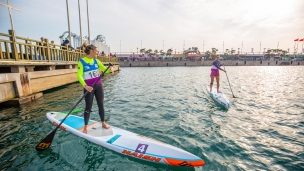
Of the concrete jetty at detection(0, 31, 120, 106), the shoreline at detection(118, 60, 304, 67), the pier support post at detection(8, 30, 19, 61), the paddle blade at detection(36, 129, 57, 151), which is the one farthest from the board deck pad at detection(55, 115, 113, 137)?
the shoreline at detection(118, 60, 304, 67)

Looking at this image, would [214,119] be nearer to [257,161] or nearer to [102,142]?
[257,161]

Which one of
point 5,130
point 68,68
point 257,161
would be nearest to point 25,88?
point 5,130

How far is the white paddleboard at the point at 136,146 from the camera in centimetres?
334

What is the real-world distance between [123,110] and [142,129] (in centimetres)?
243

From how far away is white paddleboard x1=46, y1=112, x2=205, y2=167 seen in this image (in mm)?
3340

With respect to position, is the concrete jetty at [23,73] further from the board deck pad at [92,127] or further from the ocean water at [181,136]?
the board deck pad at [92,127]

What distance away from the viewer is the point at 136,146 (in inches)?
151

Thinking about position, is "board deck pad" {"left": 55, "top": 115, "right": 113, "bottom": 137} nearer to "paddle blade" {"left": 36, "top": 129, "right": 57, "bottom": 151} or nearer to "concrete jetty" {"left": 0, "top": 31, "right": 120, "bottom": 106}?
"paddle blade" {"left": 36, "top": 129, "right": 57, "bottom": 151}

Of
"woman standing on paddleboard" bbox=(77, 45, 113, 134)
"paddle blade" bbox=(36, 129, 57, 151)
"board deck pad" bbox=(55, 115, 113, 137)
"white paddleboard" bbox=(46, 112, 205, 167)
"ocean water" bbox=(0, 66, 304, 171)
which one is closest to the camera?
"white paddleboard" bbox=(46, 112, 205, 167)

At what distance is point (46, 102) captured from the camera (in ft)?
28.8

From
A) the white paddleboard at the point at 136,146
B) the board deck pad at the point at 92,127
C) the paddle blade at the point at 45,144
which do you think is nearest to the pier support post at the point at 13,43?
the board deck pad at the point at 92,127

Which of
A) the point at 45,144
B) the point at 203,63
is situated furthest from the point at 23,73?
the point at 203,63

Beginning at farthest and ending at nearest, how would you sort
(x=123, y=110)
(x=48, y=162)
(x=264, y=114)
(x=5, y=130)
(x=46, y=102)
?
1. (x=46, y=102)
2. (x=123, y=110)
3. (x=264, y=114)
4. (x=5, y=130)
5. (x=48, y=162)

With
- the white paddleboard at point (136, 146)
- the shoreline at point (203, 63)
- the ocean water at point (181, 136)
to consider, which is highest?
the shoreline at point (203, 63)
